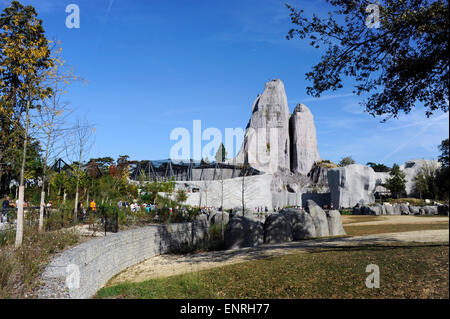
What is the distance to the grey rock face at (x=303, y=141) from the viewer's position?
8362 centimetres

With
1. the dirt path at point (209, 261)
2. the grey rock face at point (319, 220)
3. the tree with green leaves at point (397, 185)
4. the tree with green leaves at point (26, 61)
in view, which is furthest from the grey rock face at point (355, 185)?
the tree with green leaves at point (26, 61)

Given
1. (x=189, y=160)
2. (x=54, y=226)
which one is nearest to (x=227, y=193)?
(x=189, y=160)

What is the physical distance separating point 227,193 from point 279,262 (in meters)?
43.7

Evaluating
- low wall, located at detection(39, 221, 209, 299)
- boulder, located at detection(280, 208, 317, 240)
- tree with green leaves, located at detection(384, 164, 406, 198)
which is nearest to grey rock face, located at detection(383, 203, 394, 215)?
boulder, located at detection(280, 208, 317, 240)

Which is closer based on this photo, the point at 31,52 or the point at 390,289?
the point at 390,289

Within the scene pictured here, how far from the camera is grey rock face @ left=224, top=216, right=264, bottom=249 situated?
50.0ft

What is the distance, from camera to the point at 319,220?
1706 centimetres

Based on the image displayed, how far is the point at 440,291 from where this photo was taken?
4.90 meters

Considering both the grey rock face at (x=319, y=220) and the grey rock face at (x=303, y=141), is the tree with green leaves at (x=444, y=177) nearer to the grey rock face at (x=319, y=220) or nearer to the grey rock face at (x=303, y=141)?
the grey rock face at (x=319, y=220)

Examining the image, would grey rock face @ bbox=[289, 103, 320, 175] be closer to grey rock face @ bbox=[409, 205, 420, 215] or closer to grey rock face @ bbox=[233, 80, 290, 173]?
grey rock face @ bbox=[233, 80, 290, 173]

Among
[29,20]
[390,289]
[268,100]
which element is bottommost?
[390,289]

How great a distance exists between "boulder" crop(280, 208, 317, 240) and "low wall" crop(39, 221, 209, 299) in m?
5.08

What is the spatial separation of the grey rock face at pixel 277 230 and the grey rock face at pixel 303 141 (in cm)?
6907
